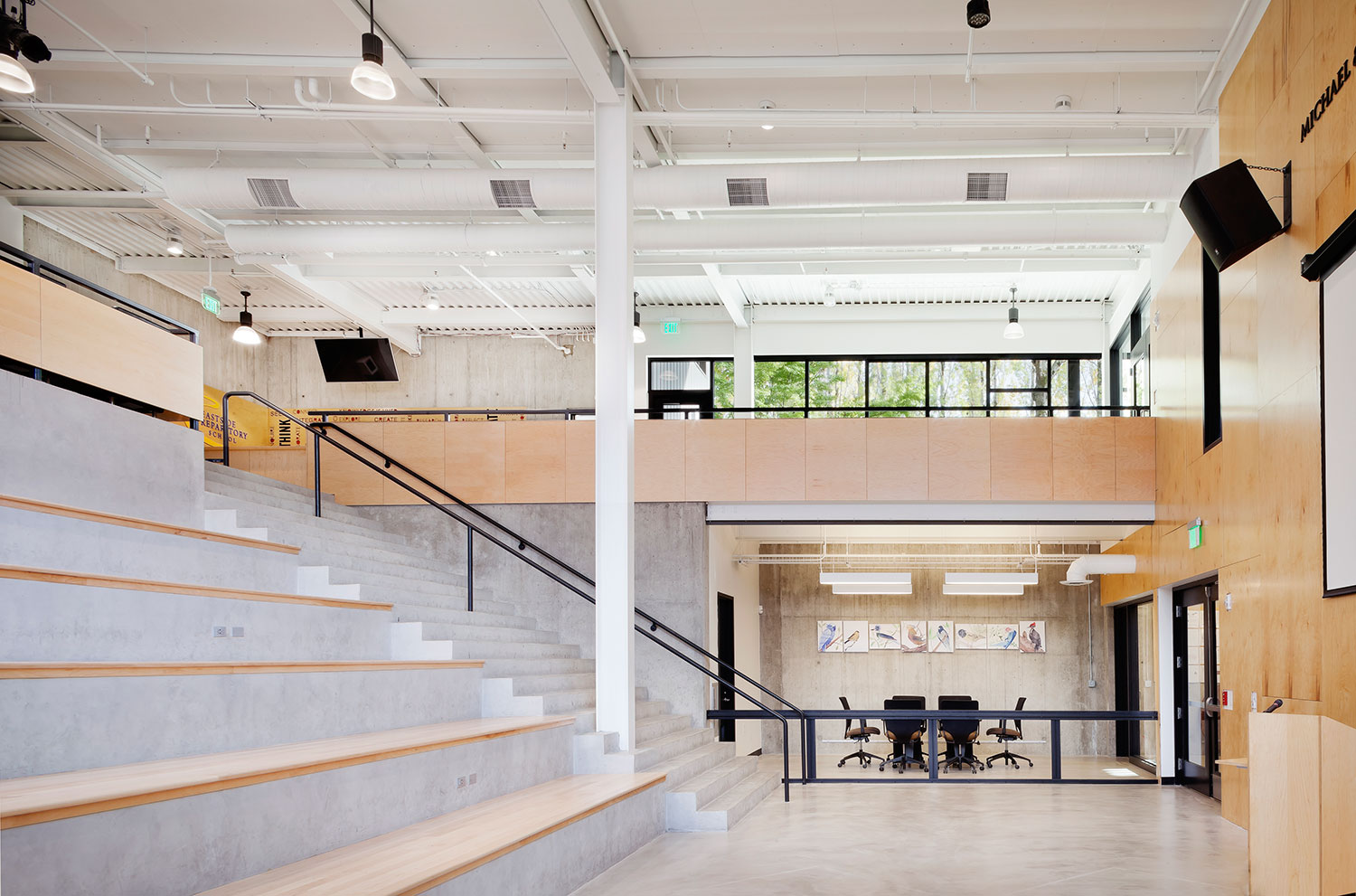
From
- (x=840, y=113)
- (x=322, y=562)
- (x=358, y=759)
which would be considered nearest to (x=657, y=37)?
(x=840, y=113)

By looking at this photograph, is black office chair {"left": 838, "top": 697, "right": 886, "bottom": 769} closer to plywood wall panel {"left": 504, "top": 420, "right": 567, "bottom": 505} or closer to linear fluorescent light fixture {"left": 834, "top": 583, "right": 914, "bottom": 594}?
linear fluorescent light fixture {"left": 834, "top": 583, "right": 914, "bottom": 594}

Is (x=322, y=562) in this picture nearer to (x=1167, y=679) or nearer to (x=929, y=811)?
(x=929, y=811)

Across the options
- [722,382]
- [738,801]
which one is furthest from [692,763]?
[722,382]

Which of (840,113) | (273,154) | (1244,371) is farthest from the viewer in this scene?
(273,154)

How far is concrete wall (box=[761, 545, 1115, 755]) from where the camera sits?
17141 millimetres

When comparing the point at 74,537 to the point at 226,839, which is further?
the point at 74,537

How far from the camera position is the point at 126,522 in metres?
5.90

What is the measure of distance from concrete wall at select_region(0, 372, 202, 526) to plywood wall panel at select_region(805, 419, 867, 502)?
6.39 metres

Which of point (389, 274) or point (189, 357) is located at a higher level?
point (389, 274)

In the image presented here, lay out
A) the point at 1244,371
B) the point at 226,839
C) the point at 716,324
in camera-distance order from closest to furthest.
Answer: the point at 226,839 → the point at 1244,371 → the point at 716,324

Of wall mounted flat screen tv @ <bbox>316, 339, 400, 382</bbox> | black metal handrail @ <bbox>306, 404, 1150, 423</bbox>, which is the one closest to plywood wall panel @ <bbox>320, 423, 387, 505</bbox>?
black metal handrail @ <bbox>306, 404, 1150, 423</bbox>

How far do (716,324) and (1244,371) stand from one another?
32.0 ft

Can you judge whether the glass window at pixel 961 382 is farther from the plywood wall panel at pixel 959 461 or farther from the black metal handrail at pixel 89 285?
the black metal handrail at pixel 89 285

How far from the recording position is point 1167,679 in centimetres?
1104
